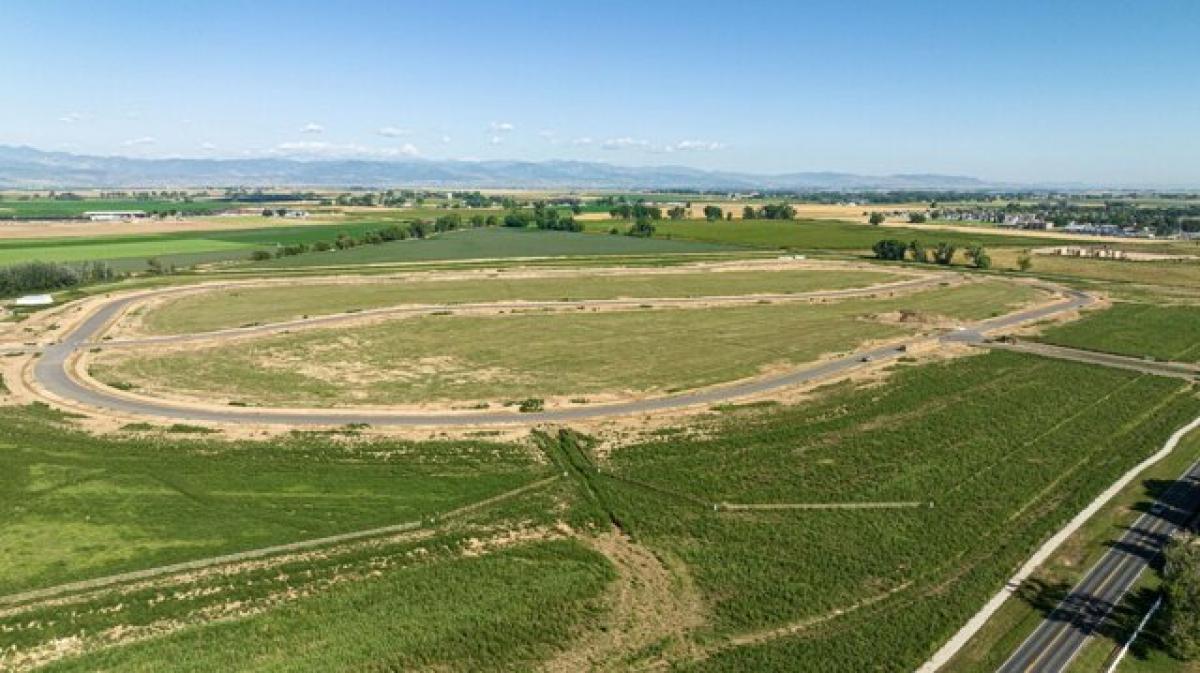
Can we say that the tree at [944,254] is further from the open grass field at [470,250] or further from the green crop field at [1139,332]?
the green crop field at [1139,332]

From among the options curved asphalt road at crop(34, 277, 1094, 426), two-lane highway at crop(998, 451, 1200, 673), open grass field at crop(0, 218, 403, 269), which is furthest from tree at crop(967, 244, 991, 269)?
open grass field at crop(0, 218, 403, 269)

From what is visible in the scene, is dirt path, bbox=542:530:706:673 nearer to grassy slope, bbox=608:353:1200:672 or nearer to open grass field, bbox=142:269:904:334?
grassy slope, bbox=608:353:1200:672

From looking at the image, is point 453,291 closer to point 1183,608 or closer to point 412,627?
point 412,627

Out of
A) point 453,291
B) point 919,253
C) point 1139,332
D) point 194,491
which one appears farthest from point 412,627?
Answer: point 919,253

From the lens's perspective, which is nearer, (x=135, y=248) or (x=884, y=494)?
(x=884, y=494)

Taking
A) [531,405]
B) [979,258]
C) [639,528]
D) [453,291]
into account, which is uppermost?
[979,258]

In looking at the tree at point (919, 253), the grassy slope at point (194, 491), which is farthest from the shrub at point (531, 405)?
the tree at point (919, 253)
